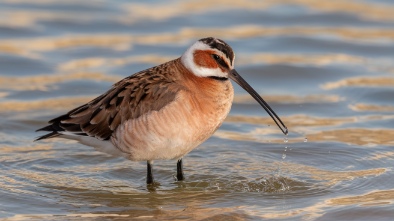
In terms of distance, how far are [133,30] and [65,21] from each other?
56.1 inches

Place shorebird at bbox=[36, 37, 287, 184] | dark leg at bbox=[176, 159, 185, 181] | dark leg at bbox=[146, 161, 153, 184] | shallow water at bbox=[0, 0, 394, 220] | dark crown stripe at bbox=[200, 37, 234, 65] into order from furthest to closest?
dark leg at bbox=[176, 159, 185, 181] → dark leg at bbox=[146, 161, 153, 184] → dark crown stripe at bbox=[200, 37, 234, 65] → shorebird at bbox=[36, 37, 287, 184] → shallow water at bbox=[0, 0, 394, 220]

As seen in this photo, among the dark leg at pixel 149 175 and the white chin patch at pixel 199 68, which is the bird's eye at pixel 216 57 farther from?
the dark leg at pixel 149 175

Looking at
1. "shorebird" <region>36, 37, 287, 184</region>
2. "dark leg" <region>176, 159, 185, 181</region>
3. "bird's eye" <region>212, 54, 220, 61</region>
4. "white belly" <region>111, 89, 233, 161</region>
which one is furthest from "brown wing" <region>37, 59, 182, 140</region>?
"dark leg" <region>176, 159, 185, 181</region>

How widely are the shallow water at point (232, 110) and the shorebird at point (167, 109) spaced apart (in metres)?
0.51

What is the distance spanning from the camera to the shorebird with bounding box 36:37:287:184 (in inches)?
401

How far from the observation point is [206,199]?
33.6ft

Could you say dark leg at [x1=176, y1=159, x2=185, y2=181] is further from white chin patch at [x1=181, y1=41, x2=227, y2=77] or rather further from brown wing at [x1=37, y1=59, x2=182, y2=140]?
white chin patch at [x1=181, y1=41, x2=227, y2=77]

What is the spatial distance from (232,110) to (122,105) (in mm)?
3814

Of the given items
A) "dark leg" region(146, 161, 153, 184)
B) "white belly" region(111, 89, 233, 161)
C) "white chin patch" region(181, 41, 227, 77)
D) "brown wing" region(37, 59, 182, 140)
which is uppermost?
"white chin patch" region(181, 41, 227, 77)

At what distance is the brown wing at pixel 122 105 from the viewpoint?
1034 centimetres

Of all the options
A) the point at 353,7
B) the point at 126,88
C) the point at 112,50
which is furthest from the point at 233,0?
the point at 126,88

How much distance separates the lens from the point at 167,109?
10.2 metres

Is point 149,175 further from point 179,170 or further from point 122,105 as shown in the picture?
point 122,105

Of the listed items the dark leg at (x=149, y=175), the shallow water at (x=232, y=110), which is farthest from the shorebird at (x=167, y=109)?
the shallow water at (x=232, y=110)
